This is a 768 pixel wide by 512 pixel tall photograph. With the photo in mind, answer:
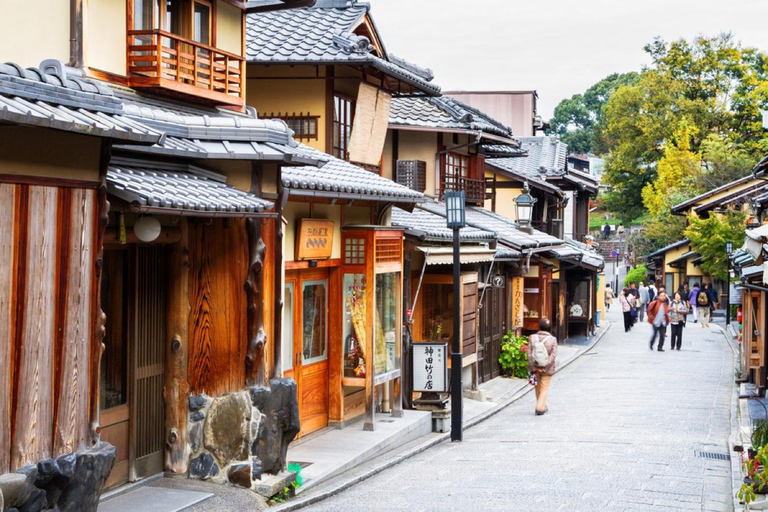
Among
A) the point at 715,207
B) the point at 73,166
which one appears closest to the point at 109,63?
the point at 73,166

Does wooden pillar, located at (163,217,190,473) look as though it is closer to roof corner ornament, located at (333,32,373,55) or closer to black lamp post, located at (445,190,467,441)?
black lamp post, located at (445,190,467,441)

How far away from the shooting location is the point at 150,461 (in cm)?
1195

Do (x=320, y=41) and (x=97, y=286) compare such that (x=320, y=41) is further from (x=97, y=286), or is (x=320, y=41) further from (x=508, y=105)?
(x=508, y=105)

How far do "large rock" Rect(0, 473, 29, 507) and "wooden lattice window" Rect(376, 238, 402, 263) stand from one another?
9.37m

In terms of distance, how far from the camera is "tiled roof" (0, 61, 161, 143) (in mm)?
7602

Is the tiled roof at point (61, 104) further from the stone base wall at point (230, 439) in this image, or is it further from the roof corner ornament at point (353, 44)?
the roof corner ornament at point (353, 44)

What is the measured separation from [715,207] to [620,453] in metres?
31.7

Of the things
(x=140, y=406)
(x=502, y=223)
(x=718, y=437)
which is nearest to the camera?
(x=140, y=406)

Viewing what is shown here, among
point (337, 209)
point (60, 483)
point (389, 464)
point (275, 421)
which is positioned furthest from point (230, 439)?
point (337, 209)

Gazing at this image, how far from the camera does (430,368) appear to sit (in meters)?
19.0

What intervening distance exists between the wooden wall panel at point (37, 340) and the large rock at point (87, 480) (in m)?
0.39

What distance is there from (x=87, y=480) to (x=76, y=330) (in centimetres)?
136

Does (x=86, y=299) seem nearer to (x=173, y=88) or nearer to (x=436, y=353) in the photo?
(x=173, y=88)

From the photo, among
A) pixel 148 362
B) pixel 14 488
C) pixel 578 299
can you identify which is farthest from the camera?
pixel 578 299
